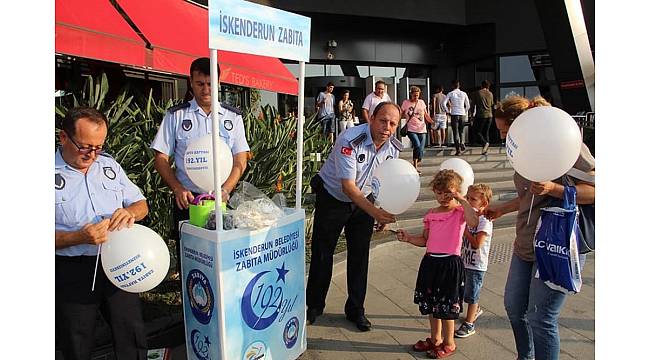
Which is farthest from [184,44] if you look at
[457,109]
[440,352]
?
[457,109]

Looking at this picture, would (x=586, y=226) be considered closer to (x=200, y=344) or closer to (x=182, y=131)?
(x=200, y=344)

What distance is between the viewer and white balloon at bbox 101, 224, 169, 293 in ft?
7.82

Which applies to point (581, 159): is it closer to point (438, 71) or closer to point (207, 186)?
point (207, 186)

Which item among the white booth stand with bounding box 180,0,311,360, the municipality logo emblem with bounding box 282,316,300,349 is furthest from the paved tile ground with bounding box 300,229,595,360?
the white booth stand with bounding box 180,0,311,360

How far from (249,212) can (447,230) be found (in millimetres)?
1359

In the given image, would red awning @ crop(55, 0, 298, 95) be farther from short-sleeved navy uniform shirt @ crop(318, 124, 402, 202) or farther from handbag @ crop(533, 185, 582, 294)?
handbag @ crop(533, 185, 582, 294)

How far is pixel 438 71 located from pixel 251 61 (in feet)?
38.0

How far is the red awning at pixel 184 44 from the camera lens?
19.9ft

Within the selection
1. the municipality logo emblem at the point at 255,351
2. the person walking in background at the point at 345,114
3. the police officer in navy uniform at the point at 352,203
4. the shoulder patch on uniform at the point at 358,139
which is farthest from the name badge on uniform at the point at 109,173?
the person walking in background at the point at 345,114

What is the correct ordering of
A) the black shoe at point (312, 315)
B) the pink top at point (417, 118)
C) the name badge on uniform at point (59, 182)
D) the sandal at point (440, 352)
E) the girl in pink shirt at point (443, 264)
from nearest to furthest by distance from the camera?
1. the name badge on uniform at point (59, 182)
2. the girl in pink shirt at point (443, 264)
3. the sandal at point (440, 352)
4. the black shoe at point (312, 315)
5. the pink top at point (417, 118)

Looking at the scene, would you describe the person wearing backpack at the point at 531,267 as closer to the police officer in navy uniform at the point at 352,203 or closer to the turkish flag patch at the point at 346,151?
the police officer in navy uniform at the point at 352,203

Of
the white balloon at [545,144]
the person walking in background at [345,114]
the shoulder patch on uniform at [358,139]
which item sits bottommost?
the white balloon at [545,144]

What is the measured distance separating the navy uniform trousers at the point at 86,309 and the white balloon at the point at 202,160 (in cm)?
71

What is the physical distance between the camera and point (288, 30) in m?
3.06
